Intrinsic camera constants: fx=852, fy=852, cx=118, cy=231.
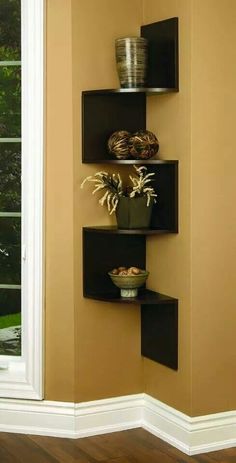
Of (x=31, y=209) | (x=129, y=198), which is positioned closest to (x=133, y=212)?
(x=129, y=198)

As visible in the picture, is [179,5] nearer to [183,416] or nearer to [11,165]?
[11,165]

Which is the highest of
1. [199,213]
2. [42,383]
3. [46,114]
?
[46,114]

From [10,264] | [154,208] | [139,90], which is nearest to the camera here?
[139,90]

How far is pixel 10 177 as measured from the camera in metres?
4.21

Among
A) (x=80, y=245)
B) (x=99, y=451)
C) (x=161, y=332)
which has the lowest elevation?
(x=99, y=451)

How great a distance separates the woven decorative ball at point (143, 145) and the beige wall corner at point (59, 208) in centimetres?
30

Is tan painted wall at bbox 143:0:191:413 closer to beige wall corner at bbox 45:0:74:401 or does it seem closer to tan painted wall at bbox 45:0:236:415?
tan painted wall at bbox 45:0:236:415

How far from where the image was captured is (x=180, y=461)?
385 cm

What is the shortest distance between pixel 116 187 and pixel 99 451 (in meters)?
1.24

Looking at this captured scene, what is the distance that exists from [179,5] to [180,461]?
2.07 metres

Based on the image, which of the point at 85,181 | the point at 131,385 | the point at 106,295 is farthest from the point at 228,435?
the point at 85,181

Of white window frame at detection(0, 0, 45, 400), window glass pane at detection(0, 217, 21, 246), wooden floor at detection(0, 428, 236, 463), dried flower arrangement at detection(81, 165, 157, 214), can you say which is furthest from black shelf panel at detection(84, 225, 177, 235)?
wooden floor at detection(0, 428, 236, 463)

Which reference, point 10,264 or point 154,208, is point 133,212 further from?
point 10,264

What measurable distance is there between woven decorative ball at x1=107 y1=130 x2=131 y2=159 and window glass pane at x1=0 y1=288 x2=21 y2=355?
86cm
